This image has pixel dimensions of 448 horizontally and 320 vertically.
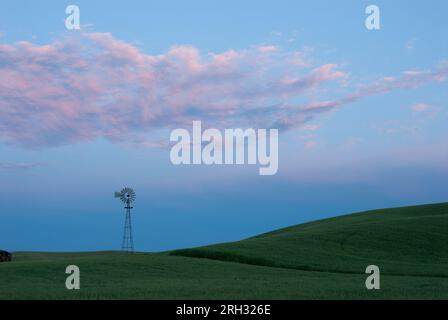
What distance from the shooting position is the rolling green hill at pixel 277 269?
80.4 feet

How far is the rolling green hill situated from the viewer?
80.4 ft

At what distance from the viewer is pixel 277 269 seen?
39.3 m
